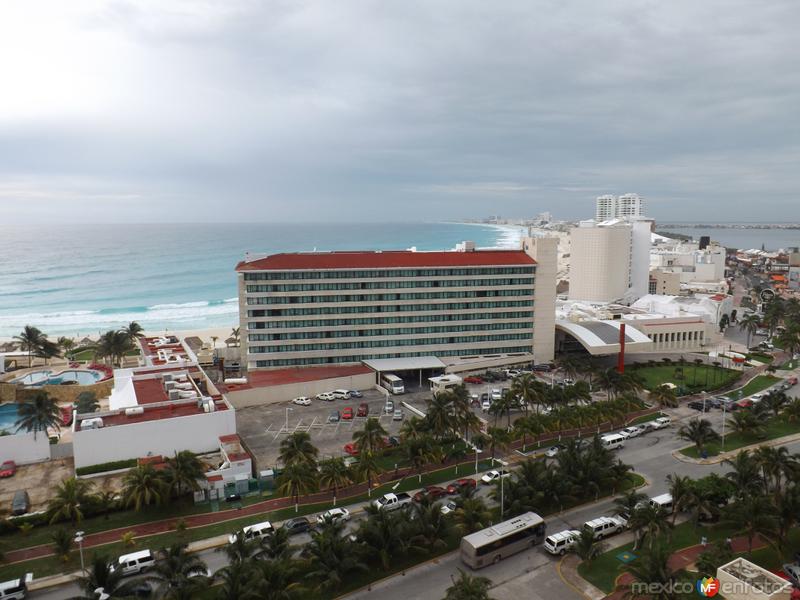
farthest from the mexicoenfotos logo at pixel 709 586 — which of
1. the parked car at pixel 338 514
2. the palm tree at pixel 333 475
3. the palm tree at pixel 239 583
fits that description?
the palm tree at pixel 333 475

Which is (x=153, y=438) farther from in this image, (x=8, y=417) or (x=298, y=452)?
(x=8, y=417)

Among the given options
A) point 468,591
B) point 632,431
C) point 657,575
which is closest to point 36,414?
point 468,591

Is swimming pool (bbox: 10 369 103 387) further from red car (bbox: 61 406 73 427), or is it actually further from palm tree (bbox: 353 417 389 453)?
palm tree (bbox: 353 417 389 453)

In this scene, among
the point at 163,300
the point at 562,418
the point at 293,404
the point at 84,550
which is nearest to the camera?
the point at 84,550

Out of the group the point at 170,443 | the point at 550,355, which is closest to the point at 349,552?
the point at 170,443

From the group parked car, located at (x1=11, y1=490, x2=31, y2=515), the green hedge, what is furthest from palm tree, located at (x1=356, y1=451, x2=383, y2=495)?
parked car, located at (x1=11, y1=490, x2=31, y2=515)

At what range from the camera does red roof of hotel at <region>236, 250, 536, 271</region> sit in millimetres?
78000

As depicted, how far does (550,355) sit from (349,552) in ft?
205

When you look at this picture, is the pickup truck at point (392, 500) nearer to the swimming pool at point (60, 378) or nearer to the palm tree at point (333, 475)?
the palm tree at point (333, 475)

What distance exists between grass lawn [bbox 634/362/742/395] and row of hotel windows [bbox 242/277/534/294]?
21.9 m

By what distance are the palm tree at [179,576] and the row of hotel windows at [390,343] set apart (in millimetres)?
48723

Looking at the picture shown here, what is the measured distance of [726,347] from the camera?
100 meters

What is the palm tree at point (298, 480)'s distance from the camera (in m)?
40.0

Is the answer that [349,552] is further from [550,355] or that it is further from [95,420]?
[550,355]
